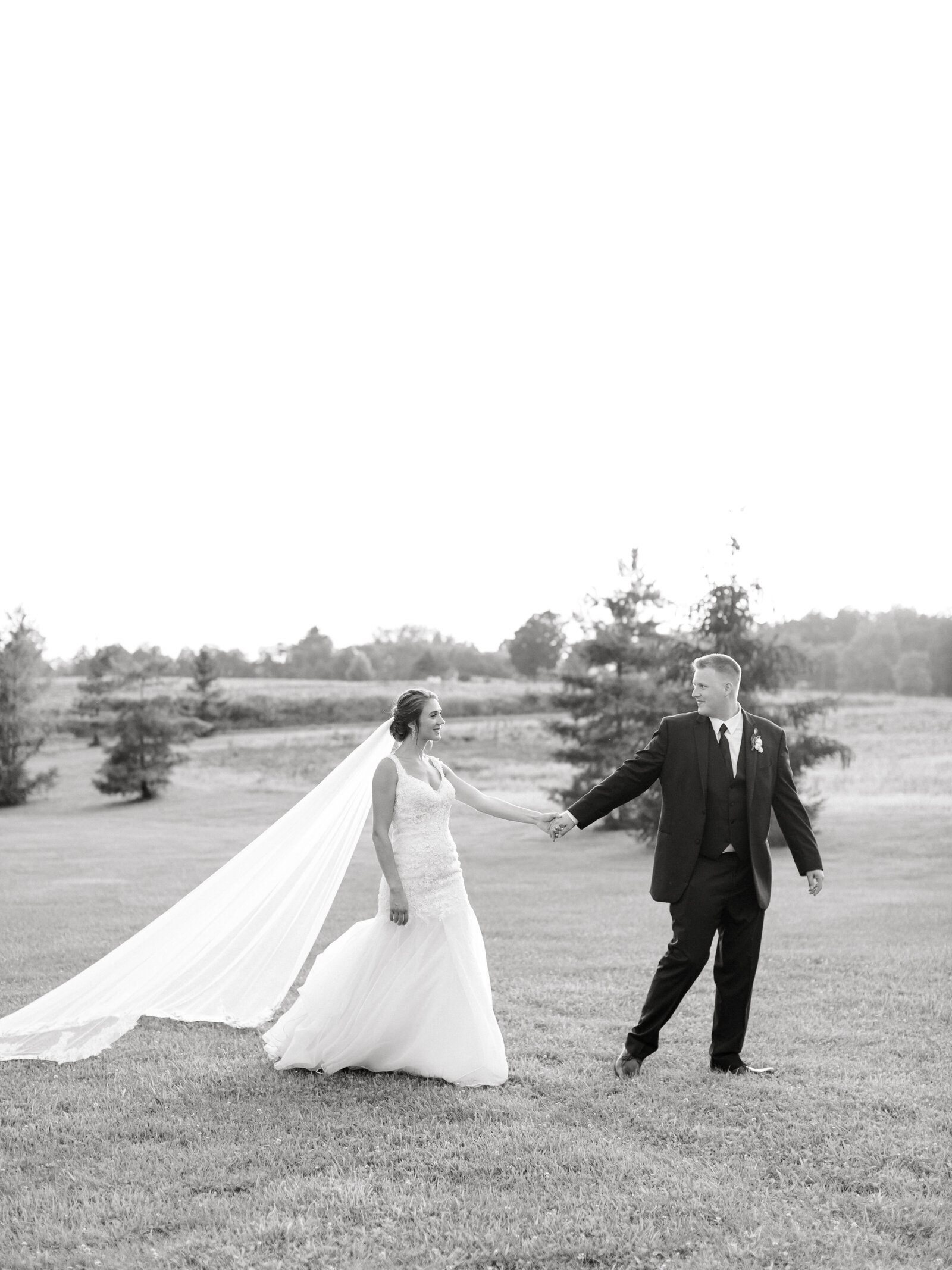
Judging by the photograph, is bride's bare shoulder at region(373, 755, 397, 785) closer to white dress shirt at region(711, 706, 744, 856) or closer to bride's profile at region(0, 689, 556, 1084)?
bride's profile at region(0, 689, 556, 1084)

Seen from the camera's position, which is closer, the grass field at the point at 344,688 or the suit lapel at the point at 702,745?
the suit lapel at the point at 702,745

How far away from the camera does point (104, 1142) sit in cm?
604

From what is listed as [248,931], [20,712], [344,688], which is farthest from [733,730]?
[344,688]

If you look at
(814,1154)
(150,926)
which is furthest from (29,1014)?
(814,1154)

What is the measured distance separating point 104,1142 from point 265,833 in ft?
9.68

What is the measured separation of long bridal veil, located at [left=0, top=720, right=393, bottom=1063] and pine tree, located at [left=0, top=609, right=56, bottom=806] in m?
37.4

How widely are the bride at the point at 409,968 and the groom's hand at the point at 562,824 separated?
2.19 feet

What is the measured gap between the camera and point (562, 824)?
7879 millimetres

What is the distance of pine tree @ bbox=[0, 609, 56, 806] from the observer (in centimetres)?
4291

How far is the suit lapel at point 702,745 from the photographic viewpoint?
7.43 meters

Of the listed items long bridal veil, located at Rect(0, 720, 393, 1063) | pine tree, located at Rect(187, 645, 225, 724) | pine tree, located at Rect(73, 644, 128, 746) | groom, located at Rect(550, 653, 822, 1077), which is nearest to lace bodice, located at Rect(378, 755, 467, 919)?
long bridal veil, located at Rect(0, 720, 393, 1063)

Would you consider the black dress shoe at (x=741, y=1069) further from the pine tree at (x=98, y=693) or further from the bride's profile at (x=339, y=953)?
the pine tree at (x=98, y=693)

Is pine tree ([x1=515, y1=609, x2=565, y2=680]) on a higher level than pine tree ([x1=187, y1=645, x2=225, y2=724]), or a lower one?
higher

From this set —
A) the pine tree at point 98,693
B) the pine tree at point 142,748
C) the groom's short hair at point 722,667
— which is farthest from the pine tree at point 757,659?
the pine tree at point 98,693
